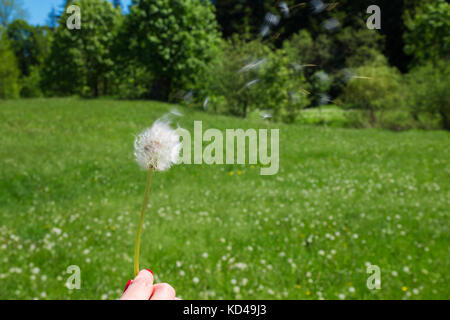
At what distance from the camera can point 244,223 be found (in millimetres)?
5453

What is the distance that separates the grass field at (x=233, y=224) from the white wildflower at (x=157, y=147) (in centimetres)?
316

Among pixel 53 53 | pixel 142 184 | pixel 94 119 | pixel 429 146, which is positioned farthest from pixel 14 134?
pixel 53 53

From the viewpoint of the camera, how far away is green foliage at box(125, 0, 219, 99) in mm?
19703

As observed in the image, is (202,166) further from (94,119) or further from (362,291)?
(94,119)

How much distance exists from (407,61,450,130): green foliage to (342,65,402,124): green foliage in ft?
2.61

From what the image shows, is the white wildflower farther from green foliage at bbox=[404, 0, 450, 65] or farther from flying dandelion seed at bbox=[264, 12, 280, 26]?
green foliage at bbox=[404, 0, 450, 65]

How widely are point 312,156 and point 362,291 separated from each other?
221 inches

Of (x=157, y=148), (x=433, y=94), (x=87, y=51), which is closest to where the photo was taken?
(x=157, y=148)

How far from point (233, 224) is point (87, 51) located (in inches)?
1004

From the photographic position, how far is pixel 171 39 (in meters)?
19.8
